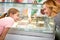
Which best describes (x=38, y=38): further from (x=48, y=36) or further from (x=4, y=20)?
(x=4, y=20)

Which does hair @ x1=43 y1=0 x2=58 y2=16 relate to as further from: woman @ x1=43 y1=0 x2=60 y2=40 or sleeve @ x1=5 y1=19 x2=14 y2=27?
sleeve @ x1=5 y1=19 x2=14 y2=27

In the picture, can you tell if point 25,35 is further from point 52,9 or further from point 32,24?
point 52,9

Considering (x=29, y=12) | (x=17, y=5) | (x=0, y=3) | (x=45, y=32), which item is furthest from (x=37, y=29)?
(x=0, y=3)

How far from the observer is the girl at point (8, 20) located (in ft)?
3.00

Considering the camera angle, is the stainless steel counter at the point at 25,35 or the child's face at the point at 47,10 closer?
the stainless steel counter at the point at 25,35

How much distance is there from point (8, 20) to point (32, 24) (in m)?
0.19

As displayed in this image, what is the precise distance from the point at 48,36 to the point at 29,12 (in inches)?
10.2

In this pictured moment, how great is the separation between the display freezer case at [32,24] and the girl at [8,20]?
0.03m

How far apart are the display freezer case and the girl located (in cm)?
3

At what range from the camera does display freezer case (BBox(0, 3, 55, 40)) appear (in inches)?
34.5

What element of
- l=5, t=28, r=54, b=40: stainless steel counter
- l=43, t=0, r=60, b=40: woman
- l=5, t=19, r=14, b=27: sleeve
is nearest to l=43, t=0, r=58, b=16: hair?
l=43, t=0, r=60, b=40: woman

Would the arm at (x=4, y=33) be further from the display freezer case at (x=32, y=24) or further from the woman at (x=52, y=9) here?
the woman at (x=52, y=9)

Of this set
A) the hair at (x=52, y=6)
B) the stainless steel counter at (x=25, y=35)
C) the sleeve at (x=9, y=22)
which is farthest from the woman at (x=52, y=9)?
the sleeve at (x=9, y=22)

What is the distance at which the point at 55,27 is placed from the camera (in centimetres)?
91
